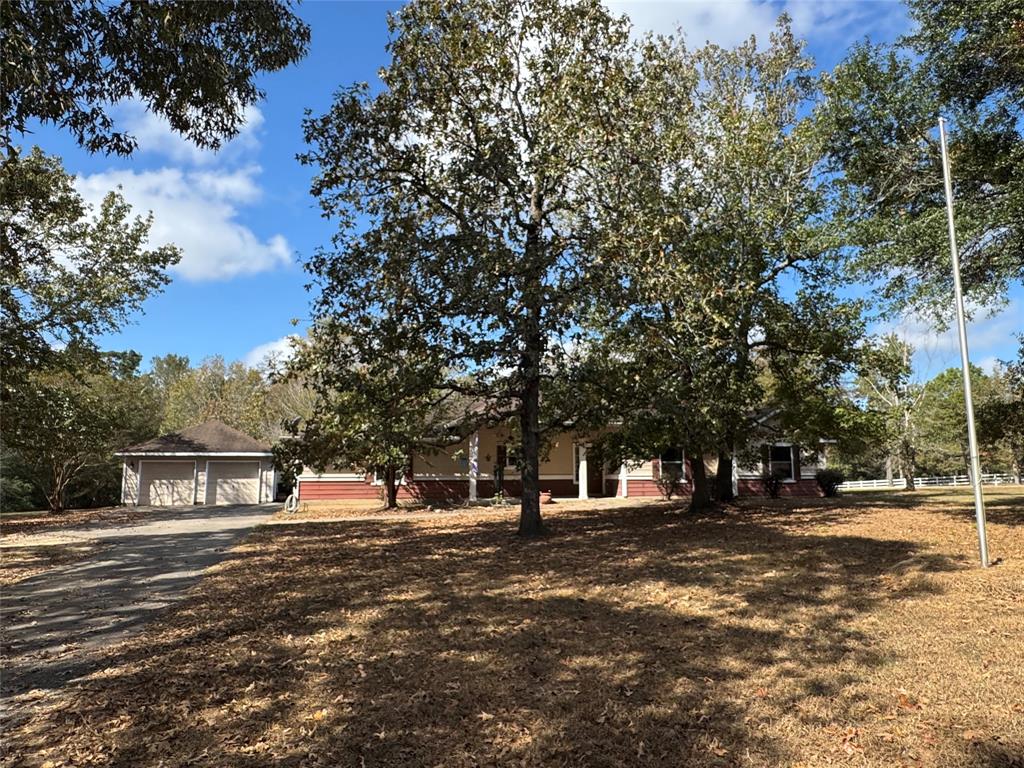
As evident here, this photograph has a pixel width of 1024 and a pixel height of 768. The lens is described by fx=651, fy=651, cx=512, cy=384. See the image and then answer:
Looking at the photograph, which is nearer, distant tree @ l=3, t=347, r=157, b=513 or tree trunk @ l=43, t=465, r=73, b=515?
distant tree @ l=3, t=347, r=157, b=513

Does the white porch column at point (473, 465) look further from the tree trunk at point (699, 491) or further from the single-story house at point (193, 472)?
the tree trunk at point (699, 491)

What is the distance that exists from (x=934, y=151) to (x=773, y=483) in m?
15.4

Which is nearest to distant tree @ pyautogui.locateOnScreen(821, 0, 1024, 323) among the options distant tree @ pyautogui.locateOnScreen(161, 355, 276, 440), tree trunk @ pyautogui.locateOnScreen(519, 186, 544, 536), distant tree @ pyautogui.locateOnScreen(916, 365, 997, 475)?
tree trunk @ pyautogui.locateOnScreen(519, 186, 544, 536)

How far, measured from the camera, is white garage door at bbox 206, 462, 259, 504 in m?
27.9

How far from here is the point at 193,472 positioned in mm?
27797

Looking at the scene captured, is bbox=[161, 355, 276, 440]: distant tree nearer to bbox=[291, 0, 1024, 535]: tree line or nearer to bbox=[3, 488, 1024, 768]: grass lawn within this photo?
bbox=[291, 0, 1024, 535]: tree line

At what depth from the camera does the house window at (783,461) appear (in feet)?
85.9

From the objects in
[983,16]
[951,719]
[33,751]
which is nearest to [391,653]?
[33,751]

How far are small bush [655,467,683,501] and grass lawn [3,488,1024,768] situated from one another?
564 inches

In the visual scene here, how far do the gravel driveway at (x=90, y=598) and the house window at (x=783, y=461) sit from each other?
2014cm

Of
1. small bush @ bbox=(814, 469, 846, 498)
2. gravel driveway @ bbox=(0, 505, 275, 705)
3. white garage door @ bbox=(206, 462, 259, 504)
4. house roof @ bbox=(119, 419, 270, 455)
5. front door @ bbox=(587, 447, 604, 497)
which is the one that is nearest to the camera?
gravel driveway @ bbox=(0, 505, 275, 705)

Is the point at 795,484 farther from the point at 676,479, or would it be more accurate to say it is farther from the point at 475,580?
the point at 475,580

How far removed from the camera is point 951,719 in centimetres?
388

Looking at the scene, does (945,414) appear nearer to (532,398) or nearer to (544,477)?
(544,477)
